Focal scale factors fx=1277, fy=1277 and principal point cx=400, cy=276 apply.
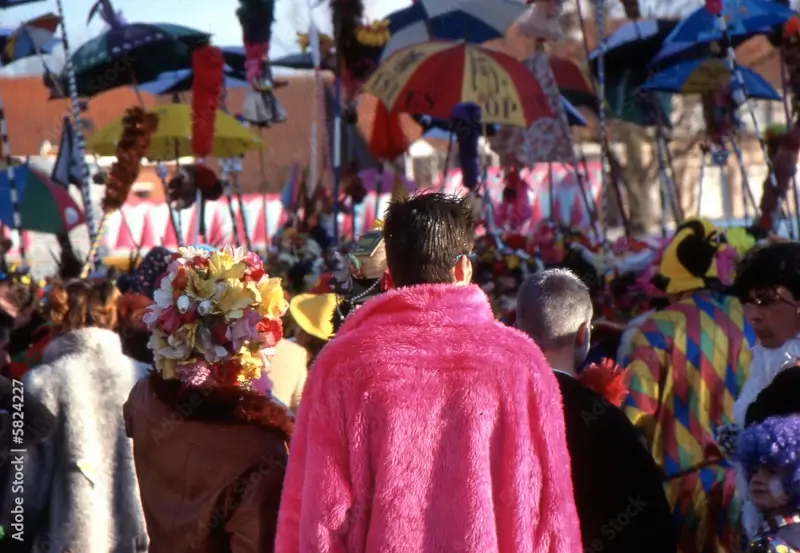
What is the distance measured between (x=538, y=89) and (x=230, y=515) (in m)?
6.29

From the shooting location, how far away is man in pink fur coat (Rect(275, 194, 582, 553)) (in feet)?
8.39

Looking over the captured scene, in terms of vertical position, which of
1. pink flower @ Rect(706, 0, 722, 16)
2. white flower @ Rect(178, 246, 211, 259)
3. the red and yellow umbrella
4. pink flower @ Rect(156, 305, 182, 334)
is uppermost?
pink flower @ Rect(706, 0, 722, 16)

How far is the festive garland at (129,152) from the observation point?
822 cm

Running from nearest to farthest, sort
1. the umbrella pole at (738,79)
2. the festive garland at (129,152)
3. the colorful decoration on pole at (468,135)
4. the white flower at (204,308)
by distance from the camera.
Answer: the white flower at (204,308) → the festive garland at (129,152) → the umbrella pole at (738,79) → the colorful decoration on pole at (468,135)

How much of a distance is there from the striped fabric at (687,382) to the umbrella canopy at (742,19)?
5124mm

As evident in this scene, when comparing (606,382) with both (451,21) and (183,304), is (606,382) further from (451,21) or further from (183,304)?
(451,21)

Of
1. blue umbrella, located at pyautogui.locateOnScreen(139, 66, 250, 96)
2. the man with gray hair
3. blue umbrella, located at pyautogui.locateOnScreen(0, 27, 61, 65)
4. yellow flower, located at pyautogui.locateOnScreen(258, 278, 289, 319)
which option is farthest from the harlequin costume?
blue umbrella, located at pyautogui.locateOnScreen(139, 66, 250, 96)

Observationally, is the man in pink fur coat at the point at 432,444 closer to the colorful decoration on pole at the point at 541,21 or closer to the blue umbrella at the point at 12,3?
the blue umbrella at the point at 12,3

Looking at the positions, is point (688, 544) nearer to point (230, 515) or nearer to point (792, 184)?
point (230, 515)

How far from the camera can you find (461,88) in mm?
8930

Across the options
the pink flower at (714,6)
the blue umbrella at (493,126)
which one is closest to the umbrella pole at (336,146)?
the blue umbrella at (493,126)

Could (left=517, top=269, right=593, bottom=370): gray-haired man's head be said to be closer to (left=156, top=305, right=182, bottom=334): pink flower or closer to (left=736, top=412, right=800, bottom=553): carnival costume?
(left=736, top=412, right=800, bottom=553): carnival costume

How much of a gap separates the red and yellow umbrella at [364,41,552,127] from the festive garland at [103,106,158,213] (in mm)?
1746

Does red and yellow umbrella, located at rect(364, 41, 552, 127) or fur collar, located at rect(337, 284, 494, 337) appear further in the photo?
red and yellow umbrella, located at rect(364, 41, 552, 127)
